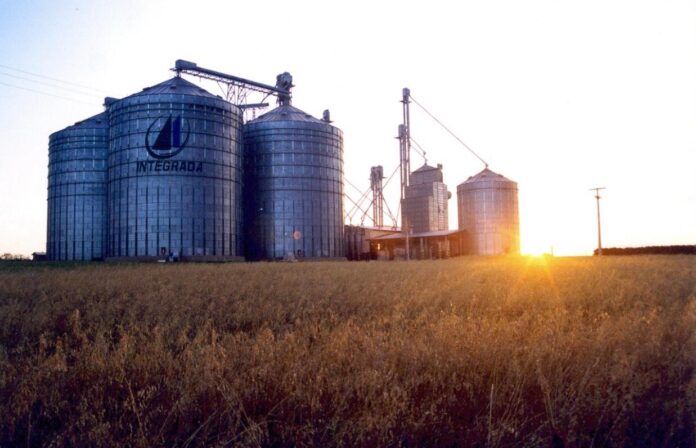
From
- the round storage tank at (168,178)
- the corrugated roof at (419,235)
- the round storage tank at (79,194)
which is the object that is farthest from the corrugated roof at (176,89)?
the corrugated roof at (419,235)

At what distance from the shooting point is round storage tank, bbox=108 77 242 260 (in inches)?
1457

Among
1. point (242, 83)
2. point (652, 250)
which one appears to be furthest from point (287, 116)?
point (652, 250)

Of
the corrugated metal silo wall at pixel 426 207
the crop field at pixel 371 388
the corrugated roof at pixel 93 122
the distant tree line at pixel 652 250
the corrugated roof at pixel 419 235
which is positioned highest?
the corrugated roof at pixel 93 122

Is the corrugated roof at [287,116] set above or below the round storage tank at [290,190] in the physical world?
above

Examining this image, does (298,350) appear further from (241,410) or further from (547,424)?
(547,424)

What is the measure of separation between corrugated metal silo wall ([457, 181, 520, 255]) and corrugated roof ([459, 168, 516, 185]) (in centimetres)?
43

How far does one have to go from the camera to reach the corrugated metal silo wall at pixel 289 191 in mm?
44438

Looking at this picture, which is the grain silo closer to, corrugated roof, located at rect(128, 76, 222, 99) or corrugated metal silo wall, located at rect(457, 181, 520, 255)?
corrugated metal silo wall, located at rect(457, 181, 520, 255)

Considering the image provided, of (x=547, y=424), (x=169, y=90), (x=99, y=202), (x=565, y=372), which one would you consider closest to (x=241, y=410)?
(x=547, y=424)

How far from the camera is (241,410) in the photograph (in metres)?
3.33

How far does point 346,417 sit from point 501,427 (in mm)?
964

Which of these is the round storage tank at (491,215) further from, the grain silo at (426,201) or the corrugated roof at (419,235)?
the grain silo at (426,201)

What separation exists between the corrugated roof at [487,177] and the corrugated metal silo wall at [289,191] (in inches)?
751

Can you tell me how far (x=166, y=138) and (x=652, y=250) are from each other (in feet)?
151
